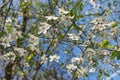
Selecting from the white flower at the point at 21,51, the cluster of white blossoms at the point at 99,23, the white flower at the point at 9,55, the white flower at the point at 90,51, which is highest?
the cluster of white blossoms at the point at 99,23

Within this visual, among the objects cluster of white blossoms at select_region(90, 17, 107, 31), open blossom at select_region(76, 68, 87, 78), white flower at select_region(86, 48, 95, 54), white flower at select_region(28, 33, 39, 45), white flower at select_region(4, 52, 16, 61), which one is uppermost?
cluster of white blossoms at select_region(90, 17, 107, 31)

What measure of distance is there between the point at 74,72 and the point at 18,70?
3.79 feet

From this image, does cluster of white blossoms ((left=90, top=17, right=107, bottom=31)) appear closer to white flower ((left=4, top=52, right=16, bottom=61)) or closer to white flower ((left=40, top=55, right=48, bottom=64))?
white flower ((left=40, top=55, right=48, bottom=64))

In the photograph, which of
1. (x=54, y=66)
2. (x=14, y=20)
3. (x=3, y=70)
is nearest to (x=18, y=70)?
(x=14, y=20)

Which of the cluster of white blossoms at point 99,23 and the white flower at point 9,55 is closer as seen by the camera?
the cluster of white blossoms at point 99,23

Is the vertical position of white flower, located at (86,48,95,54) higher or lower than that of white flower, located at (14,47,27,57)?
lower

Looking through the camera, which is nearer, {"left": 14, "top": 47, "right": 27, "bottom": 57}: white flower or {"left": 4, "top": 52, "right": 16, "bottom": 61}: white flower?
{"left": 14, "top": 47, "right": 27, "bottom": 57}: white flower

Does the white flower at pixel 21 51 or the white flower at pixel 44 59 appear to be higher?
the white flower at pixel 21 51

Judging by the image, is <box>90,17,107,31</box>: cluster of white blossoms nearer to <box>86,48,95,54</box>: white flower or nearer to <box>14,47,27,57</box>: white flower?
<box>86,48,95,54</box>: white flower

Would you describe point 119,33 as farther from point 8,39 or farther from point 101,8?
point 8,39

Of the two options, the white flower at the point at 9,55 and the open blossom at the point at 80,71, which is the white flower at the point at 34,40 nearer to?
the white flower at the point at 9,55

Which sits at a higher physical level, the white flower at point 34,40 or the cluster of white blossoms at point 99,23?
the cluster of white blossoms at point 99,23

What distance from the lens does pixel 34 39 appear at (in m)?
5.22

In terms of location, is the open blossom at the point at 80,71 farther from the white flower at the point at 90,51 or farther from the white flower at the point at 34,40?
the white flower at the point at 34,40
